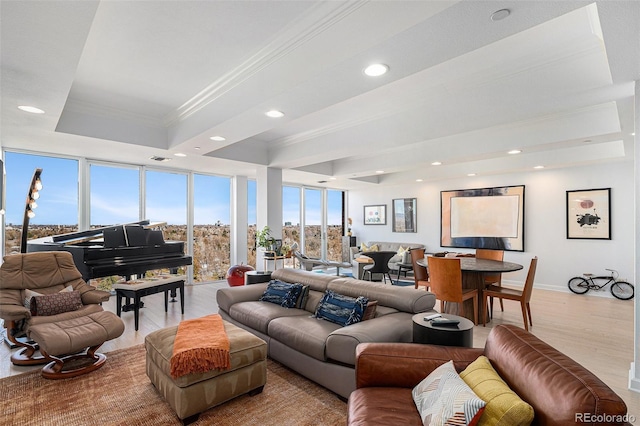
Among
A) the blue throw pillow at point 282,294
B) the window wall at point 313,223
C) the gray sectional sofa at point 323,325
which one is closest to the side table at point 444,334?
the gray sectional sofa at point 323,325

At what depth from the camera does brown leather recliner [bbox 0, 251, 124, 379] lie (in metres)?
2.86

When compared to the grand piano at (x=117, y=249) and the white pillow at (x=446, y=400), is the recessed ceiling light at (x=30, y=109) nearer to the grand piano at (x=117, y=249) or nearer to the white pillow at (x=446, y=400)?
the grand piano at (x=117, y=249)

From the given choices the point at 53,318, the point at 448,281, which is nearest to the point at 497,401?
the point at 448,281

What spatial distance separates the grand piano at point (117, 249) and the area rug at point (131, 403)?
5.56 ft

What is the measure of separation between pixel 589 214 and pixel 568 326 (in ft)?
10.1

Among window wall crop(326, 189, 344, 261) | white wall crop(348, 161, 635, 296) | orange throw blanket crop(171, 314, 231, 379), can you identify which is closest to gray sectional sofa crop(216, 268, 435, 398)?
orange throw blanket crop(171, 314, 231, 379)

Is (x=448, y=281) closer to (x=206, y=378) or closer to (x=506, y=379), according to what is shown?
(x=506, y=379)

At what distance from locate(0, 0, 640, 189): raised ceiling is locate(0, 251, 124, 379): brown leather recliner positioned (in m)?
1.74

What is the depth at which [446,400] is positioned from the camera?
1436 millimetres

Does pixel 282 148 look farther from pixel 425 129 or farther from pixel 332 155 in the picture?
pixel 425 129

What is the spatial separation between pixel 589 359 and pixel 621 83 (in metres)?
2.73

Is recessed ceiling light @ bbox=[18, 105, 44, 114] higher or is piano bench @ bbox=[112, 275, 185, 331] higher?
recessed ceiling light @ bbox=[18, 105, 44, 114]

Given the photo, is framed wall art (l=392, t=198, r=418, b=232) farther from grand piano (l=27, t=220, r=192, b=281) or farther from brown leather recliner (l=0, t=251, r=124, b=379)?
brown leather recliner (l=0, t=251, r=124, b=379)

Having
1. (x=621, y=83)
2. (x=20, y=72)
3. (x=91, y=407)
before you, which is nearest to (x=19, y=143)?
(x=20, y=72)
